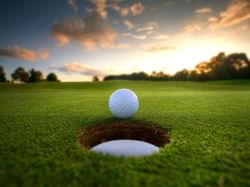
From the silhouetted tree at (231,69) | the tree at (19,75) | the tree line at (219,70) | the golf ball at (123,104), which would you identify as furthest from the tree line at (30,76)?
the golf ball at (123,104)

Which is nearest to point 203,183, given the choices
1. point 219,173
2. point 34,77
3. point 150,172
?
point 219,173

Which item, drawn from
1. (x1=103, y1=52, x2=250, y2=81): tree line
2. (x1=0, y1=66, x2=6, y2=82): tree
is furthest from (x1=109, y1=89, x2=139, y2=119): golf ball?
(x1=0, y1=66, x2=6, y2=82): tree

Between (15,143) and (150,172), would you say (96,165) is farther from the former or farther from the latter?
(15,143)

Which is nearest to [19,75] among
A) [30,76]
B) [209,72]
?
[30,76]

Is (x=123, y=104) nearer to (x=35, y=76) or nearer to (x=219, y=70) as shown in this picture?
(x=219, y=70)

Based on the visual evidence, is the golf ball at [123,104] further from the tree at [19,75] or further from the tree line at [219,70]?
the tree at [19,75]

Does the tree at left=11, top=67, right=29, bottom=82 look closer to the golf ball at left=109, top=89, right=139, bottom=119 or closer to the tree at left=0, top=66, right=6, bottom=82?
the tree at left=0, top=66, right=6, bottom=82
